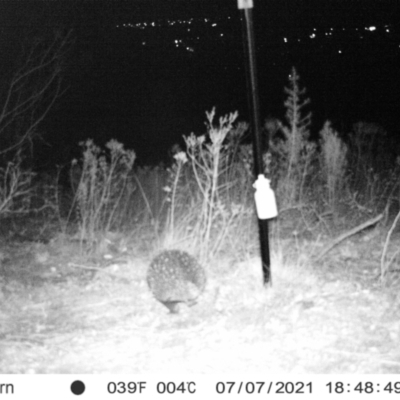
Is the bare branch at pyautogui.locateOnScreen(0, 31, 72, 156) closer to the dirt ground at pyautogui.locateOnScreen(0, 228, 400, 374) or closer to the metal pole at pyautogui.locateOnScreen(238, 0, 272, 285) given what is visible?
the dirt ground at pyautogui.locateOnScreen(0, 228, 400, 374)

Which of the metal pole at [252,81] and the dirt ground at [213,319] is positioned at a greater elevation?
the metal pole at [252,81]

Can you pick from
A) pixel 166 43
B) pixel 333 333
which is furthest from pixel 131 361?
pixel 166 43

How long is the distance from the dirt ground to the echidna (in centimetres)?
21

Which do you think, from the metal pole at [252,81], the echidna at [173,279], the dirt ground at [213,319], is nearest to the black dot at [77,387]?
the dirt ground at [213,319]

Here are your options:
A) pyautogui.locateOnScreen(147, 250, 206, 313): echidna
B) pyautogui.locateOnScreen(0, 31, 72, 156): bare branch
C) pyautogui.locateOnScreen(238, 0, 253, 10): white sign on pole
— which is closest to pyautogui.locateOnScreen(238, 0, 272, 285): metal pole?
pyautogui.locateOnScreen(238, 0, 253, 10): white sign on pole

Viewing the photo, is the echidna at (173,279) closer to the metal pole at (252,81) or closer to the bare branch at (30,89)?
the metal pole at (252,81)

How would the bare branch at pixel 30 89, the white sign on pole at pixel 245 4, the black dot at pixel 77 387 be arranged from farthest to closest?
the bare branch at pixel 30 89 < the white sign on pole at pixel 245 4 < the black dot at pixel 77 387

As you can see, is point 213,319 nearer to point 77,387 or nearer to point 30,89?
point 77,387

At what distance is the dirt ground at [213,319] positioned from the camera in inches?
183

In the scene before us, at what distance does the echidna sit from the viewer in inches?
218

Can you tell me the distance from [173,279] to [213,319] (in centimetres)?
59

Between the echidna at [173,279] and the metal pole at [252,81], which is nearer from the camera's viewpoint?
the metal pole at [252,81]

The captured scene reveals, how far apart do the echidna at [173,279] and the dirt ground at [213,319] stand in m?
0.21

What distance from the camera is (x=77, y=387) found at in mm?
4082
